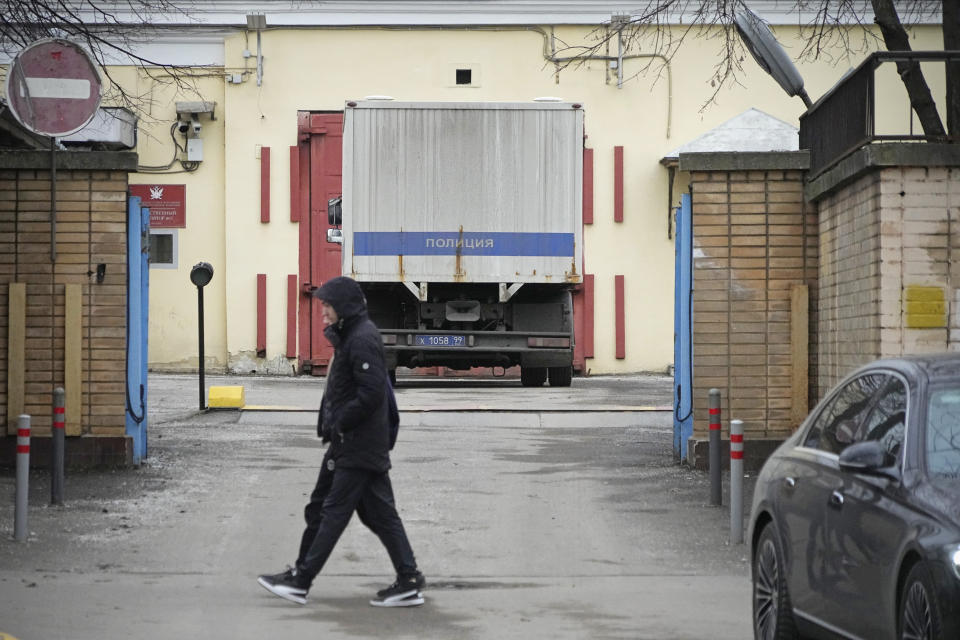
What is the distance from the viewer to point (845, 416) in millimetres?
6859

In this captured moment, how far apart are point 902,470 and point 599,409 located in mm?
11928

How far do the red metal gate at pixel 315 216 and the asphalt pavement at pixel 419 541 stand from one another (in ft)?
35.7

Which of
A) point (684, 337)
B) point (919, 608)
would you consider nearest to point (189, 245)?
point (684, 337)

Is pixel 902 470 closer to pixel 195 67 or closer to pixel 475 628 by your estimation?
pixel 475 628

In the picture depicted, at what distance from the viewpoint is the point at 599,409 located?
1784 cm

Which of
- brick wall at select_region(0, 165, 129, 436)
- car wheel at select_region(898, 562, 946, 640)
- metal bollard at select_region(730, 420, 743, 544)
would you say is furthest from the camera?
brick wall at select_region(0, 165, 129, 436)

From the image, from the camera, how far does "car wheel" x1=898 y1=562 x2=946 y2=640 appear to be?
5.28m

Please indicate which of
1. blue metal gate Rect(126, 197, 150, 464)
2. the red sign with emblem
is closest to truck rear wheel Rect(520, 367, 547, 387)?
the red sign with emblem

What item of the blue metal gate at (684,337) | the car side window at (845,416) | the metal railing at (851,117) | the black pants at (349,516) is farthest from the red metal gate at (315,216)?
the car side window at (845,416)

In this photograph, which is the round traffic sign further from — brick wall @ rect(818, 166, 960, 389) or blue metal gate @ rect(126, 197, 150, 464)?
brick wall @ rect(818, 166, 960, 389)

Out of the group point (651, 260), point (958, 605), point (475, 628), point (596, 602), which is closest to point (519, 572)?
point (596, 602)

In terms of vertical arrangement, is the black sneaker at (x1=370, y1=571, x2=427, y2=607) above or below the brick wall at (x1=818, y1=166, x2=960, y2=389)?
below

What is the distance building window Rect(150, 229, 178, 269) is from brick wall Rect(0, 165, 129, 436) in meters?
13.3

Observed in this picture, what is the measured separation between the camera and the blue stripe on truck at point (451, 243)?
2116 centimetres
